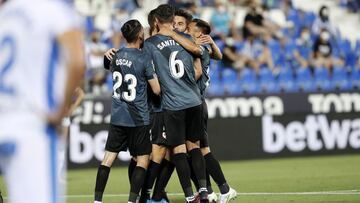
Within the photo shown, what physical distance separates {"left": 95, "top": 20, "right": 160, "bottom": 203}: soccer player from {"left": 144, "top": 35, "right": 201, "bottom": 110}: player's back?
0.40ft

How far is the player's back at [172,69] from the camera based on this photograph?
9.46 metres

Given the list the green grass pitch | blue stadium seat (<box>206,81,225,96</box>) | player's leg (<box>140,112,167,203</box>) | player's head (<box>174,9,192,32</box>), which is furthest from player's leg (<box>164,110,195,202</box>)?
blue stadium seat (<box>206,81,225,96</box>)

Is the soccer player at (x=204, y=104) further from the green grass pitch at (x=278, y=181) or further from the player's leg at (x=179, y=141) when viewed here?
the green grass pitch at (x=278, y=181)

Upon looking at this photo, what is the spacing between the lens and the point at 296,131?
17.5m

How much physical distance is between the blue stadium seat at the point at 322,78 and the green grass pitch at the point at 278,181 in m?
2.32

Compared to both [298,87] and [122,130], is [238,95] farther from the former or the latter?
[122,130]

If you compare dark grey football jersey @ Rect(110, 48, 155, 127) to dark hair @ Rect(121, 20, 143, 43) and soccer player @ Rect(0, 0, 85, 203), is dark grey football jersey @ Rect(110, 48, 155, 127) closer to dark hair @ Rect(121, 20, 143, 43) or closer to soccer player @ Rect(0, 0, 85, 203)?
dark hair @ Rect(121, 20, 143, 43)

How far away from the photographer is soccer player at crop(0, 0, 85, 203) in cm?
387

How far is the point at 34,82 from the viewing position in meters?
3.91

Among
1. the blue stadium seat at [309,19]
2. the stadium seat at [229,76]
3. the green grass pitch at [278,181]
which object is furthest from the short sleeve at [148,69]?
the blue stadium seat at [309,19]

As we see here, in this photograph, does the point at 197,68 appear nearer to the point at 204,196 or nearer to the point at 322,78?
the point at 204,196

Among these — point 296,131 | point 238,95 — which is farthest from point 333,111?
point 238,95

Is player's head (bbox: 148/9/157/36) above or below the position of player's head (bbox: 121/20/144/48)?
above

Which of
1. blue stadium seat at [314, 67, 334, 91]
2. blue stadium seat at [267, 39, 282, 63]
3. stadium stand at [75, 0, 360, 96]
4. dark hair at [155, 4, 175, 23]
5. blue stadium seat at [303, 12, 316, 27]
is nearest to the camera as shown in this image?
dark hair at [155, 4, 175, 23]
